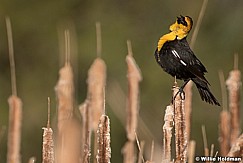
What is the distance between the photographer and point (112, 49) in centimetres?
865

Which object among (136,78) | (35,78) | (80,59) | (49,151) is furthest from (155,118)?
(49,151)

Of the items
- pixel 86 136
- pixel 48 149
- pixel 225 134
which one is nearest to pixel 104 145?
pixel 48 149

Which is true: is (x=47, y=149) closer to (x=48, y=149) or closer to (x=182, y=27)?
(x=48, y=149)

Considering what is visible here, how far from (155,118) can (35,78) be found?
64.0 inches

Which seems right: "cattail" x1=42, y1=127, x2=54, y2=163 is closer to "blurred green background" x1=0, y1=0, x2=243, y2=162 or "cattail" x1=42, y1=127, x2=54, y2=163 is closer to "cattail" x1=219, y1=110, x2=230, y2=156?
"cattail" x1=219, y1=110, x2=230, y2=156

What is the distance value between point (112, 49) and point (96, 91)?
20.3 ft

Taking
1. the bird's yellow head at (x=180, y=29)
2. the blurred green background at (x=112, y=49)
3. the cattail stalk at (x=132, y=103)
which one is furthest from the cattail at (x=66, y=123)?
the blurred green background at (x=112, y=49)

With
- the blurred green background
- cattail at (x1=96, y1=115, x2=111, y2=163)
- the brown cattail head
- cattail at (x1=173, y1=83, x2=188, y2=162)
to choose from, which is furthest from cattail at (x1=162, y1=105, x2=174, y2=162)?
the blurred green background

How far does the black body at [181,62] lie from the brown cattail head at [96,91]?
0.40 metres

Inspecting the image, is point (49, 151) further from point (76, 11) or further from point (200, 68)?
point (76, 11)

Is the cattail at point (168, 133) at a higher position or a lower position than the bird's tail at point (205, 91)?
lower

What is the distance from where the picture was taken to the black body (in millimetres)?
1998

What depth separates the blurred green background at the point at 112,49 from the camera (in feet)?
25.7

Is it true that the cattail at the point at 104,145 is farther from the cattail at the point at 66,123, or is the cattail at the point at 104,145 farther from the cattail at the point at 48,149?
the cattail at the point at 66,123
